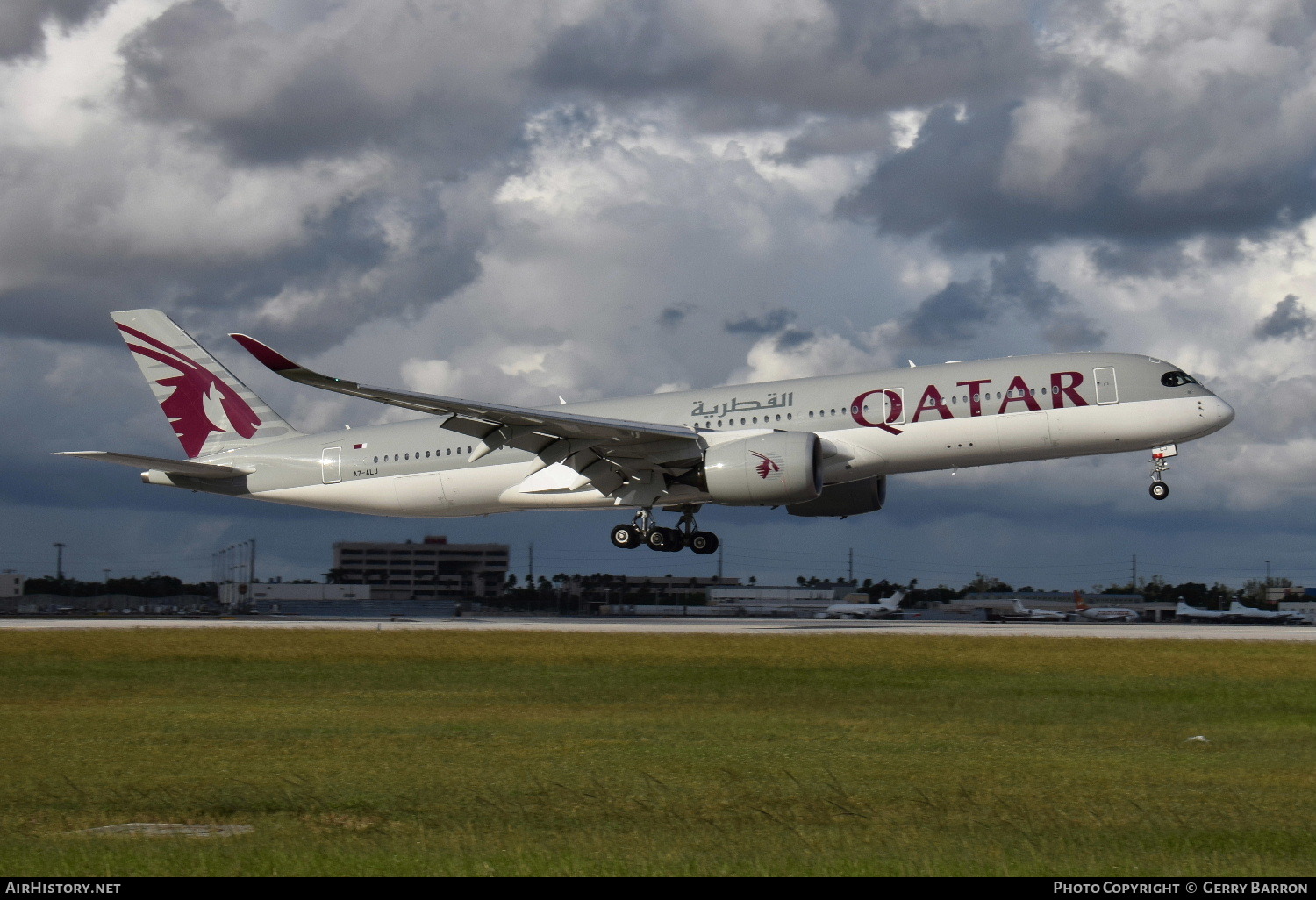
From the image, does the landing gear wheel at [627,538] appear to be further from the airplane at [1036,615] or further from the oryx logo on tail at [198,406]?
the airplane at [1036,615]

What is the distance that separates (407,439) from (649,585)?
65378 mm

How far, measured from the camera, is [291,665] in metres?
29.0

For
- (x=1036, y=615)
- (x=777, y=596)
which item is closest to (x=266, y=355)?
(x=1036, y=615)

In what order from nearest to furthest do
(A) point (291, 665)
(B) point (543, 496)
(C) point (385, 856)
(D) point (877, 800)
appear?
1. (C) point (385, 856)
2. (D) point (877, 800)
3. (A) point (291, 665)
4. (B) point (543, 496)

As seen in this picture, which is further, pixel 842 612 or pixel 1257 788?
pixel 842 612

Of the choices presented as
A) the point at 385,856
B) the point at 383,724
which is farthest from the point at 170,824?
the point at 383,724

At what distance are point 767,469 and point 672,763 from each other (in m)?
21.9

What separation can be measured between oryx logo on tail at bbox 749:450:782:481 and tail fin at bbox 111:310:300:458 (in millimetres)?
19078

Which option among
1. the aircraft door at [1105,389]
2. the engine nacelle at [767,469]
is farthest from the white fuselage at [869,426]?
the engine nacelle at [767,469]

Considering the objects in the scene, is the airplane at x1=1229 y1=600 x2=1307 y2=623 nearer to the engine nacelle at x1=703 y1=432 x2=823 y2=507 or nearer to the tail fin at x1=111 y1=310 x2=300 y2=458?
the engine nacelle at x1=703 y1=432 x2=823 y2=507

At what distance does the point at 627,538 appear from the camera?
43094 mm

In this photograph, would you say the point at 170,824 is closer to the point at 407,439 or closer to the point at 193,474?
the point at 407,439

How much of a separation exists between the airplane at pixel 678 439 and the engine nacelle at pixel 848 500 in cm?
7

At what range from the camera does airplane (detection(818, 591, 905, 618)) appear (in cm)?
7906
